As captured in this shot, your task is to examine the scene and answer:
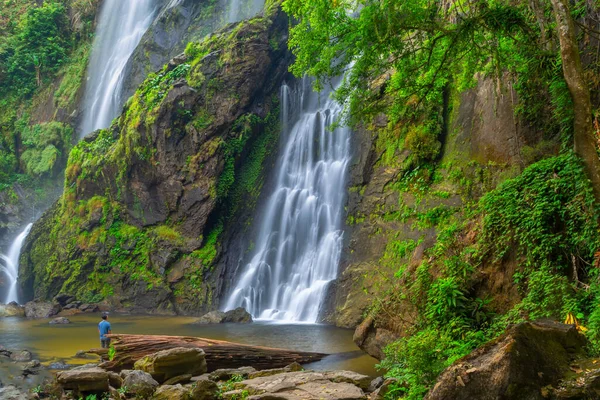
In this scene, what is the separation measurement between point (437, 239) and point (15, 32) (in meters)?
43.5

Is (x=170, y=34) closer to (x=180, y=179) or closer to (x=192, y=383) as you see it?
(x=180, y=179)

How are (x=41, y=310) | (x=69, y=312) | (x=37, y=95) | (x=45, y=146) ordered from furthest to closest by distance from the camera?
(x=37, y=95), (x=45, y=146), (x=69, y=312), (x=41, y=310)

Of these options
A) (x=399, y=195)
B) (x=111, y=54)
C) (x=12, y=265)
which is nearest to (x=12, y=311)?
(x=12, y=265)

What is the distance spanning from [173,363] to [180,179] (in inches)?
609

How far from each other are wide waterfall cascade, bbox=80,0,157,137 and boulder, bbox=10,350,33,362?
22.7 m

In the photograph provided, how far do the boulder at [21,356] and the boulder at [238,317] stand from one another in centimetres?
670

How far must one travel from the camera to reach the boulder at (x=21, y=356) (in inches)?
492

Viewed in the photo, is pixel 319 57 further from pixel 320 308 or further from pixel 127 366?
pixel 320 308

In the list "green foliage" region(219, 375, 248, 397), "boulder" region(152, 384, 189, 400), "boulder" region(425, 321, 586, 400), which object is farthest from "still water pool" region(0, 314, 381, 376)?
"boulder" region(425, 321, 586, 400)

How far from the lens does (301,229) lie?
67.3 ft

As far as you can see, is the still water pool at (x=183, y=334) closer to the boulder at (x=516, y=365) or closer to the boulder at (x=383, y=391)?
the boulder at (x=383, y=391)

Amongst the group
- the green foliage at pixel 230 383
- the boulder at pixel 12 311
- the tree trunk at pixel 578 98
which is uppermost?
the tree trunk at pixel 578 98

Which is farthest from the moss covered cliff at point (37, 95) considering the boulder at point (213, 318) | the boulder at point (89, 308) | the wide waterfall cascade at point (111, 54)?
the boulder at point (213, 318)

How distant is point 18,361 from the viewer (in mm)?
12352
